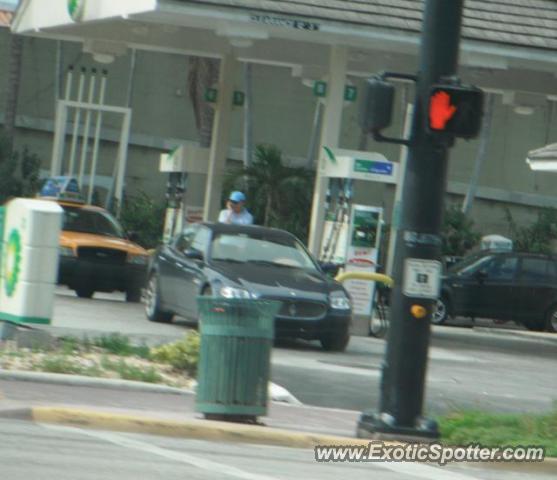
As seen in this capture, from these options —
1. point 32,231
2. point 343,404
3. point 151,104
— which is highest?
point 151,104

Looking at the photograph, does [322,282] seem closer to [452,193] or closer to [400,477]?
[400,477]

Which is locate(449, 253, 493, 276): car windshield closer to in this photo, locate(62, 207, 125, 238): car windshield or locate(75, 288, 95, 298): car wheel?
locate(62, 207, 125, 238): car windshield

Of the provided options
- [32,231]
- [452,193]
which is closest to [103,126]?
[452,193]

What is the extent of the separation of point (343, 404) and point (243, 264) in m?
5.76

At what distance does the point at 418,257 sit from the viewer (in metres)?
12.3

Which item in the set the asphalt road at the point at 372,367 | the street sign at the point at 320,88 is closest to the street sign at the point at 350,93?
the street sign at the point at 320,88

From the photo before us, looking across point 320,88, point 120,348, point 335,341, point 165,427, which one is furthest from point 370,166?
point 165,427

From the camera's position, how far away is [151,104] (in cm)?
4191

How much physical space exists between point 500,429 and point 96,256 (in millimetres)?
13617

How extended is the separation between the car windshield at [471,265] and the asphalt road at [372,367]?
4.65 metres

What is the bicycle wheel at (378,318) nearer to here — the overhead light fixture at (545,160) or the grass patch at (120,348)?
the overhead light fixture at (545,160)

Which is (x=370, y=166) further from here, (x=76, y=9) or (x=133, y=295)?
(x=76, y=9)

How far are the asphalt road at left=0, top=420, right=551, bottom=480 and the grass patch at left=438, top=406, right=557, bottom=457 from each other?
45 cm

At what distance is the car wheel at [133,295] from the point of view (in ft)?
86.3
